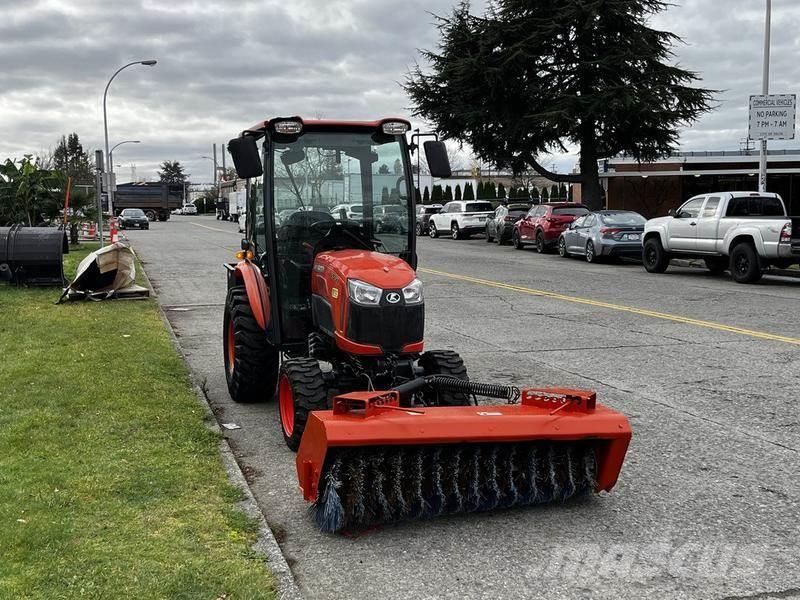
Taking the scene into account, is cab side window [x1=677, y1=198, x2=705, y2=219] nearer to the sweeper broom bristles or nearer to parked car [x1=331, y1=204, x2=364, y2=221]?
parked car [x1=331, y1=204, x2=364, y2=221]

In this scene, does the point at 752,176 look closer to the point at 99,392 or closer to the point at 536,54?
the point at 536,54

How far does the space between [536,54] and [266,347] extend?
31.4 m

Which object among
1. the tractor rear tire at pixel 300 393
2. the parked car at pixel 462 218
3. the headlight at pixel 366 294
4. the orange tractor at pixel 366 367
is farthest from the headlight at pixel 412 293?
the parked car at pixel 462 218

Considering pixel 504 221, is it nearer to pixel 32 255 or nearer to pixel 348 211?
pixel 32 255

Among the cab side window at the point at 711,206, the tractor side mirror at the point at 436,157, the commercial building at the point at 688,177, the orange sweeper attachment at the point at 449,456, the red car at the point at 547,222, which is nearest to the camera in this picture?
the orange sweeper attachment at the point at 449,456

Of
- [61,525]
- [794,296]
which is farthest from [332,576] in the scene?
[794,296]

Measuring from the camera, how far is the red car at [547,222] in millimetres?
30156

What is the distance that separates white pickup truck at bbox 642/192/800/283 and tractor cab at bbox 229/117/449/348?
13828mm

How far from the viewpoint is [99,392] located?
24.7 feet

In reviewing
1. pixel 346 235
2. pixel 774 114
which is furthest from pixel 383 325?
pixel 774 114

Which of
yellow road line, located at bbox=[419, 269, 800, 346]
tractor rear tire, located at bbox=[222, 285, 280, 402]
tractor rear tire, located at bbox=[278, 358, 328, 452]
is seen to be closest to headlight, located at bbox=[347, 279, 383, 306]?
tractor rear tire, located at bbox=[278, 358, 328, 452]

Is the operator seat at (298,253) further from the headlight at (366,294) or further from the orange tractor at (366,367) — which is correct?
the headlight at (366,294)

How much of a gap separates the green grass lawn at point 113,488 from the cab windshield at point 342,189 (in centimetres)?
184

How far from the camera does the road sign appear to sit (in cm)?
2381
